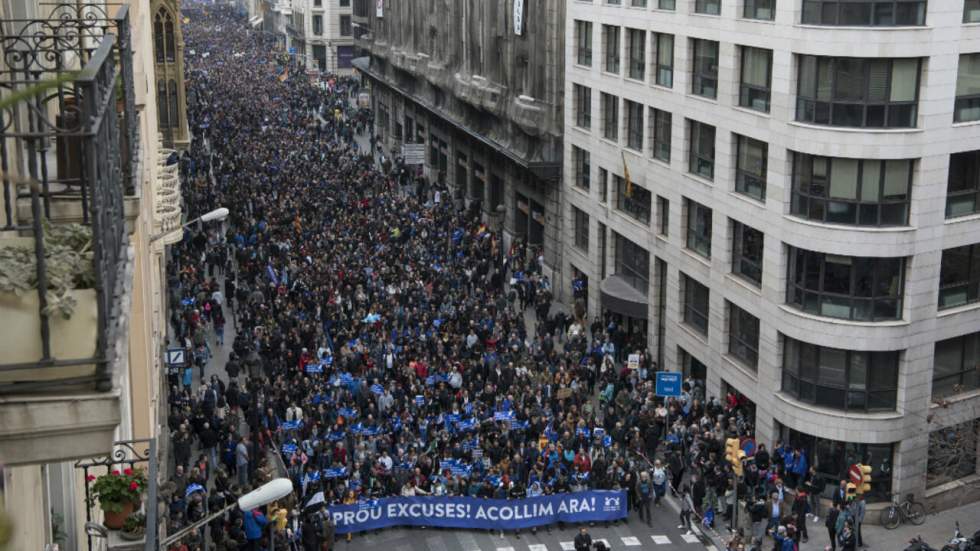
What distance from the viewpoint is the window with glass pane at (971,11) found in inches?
1215

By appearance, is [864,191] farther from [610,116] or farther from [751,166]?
[610,116]

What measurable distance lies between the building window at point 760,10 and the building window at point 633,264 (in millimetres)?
11926

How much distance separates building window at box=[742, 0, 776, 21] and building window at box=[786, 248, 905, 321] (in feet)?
23.8

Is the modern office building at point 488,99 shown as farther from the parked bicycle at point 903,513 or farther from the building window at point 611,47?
the parked bicycle at point 903,513

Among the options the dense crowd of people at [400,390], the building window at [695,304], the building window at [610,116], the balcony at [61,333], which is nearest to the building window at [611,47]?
the building window at [610,116]

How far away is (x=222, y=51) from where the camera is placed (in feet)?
573

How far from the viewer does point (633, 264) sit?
46.4 m

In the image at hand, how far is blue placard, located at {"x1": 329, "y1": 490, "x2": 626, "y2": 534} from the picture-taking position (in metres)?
29.7

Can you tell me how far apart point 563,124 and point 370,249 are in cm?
1076

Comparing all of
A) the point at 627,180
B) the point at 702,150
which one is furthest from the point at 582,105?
the point at 702,150

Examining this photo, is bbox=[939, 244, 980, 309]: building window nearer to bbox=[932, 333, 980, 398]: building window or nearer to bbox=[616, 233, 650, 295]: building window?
bbox=[932, 333, 980, 398]: building window

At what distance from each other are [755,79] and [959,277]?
8414 mm

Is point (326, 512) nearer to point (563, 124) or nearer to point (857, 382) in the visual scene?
point (857, 382)

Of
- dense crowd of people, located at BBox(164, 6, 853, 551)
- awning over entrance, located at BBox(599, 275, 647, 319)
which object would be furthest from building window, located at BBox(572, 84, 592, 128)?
awning over entrance, located at BBox(599, 275, 647, 319)
